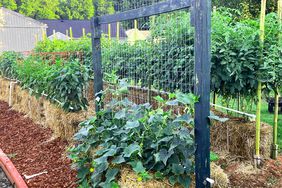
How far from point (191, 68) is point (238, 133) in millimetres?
1175

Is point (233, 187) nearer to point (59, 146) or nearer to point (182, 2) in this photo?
point (182, 2)

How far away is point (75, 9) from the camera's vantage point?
144 feet

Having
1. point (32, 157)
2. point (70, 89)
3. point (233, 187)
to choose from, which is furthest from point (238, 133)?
point (32, 157)

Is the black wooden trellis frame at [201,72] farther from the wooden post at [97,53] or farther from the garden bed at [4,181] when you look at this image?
the garden bed at [4,181]

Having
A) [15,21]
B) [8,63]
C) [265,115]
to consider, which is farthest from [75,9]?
[265,115]

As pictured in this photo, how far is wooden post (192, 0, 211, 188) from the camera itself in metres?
2.34

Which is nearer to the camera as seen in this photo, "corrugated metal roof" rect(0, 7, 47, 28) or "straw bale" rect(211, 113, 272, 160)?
"straw bale" rect(211, 113, 272, 160)

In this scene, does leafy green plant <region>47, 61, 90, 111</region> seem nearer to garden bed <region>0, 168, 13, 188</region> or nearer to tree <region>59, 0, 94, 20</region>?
garden bed <region>0, 168, 13, 188</region>

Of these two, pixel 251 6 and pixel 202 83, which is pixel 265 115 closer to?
pixel 251 6

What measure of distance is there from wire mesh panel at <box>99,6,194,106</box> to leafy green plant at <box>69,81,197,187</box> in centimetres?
45

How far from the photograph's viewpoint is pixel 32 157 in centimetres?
450

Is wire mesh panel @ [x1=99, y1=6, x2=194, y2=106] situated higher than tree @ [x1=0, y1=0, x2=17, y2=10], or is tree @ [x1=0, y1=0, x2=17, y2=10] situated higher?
tree @ [x1=0, y1=0, x2=17, y2=10]

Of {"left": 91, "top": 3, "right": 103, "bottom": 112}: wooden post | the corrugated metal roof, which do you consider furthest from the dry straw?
the corrugated metal roof

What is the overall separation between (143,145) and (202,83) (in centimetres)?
76
